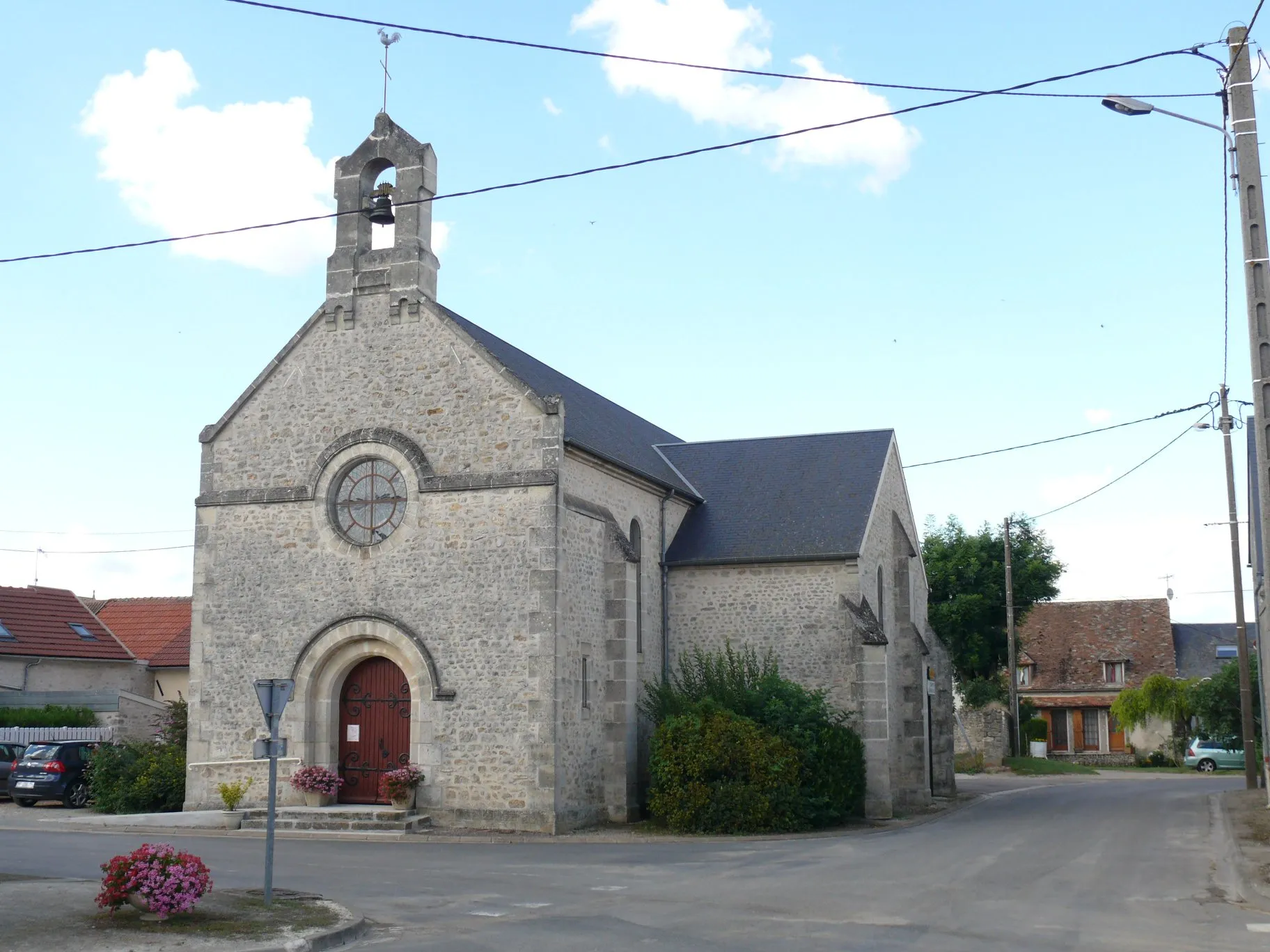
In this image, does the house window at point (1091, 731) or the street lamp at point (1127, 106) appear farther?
the house window at point (1091, 731)

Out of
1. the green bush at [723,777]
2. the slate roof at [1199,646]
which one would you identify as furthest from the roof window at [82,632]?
the slate roof at [1199,646]

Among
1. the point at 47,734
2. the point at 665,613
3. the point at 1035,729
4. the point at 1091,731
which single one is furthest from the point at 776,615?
the point at 1091,731

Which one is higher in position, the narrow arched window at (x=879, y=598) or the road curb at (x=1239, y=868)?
the narrow arched window at (x=879, y=598)

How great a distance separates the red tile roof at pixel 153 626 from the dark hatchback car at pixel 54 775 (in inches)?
584

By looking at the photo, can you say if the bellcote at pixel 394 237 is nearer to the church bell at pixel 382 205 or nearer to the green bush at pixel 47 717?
the church bell at pixel 382 205

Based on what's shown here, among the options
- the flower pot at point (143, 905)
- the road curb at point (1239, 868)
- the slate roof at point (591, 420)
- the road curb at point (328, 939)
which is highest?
the slate roof at point (591, 420)

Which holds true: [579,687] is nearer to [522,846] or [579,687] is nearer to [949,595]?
[522,846]

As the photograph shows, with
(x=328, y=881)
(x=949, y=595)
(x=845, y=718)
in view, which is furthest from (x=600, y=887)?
(x=949, y=595)

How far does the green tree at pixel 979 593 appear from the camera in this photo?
47.2 meters

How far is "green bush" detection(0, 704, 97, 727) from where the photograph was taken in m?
30.7

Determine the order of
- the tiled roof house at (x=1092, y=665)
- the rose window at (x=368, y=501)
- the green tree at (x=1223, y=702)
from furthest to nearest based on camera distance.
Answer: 1. the tiled roof house at (x=1092, y=665)
2. the green tree at (x=1223, y=702)
3. the rose window at (x=368, y=501)

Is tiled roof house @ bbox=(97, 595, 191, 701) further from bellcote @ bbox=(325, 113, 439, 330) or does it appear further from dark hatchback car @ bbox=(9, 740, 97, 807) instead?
bellcote @ bbox=(325, 113, 439, 330)

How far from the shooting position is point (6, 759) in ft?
88.9

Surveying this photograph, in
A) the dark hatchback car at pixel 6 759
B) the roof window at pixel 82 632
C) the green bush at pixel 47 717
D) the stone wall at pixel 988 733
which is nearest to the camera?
the dark hatchback car at pixel 6 759
